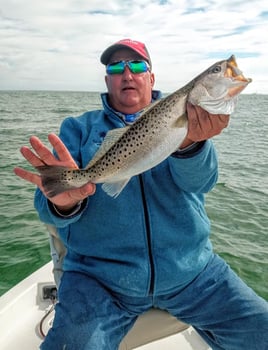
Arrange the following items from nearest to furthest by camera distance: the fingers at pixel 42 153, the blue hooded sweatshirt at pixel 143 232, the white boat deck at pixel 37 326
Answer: the fingers at pixel 42 153 < the blue hooded sweatshirt at pixel 143 232 < the white boat deck at pixel 37 326

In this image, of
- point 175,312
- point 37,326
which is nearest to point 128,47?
point 175,312

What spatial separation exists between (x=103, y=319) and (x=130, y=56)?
7.48 feet

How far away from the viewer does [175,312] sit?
10.5 feet

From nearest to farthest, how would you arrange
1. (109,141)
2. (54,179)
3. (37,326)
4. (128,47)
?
(54,179) → (109,141) → (128,47) → (37,326)

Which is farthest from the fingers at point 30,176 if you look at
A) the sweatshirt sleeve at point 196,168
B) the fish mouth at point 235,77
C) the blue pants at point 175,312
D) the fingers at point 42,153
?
the fish mouth at point 235,77

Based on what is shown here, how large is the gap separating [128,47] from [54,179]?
1567 millimetres

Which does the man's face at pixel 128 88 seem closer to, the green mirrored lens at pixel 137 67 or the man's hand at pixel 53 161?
the green mirrored lens at pixel 137 67

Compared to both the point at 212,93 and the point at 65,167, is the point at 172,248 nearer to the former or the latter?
the point at 65,167

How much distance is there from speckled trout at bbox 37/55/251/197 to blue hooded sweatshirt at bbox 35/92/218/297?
1.22 ft

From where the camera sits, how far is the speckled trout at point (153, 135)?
2463 millimetres

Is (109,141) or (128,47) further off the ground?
(128,47)

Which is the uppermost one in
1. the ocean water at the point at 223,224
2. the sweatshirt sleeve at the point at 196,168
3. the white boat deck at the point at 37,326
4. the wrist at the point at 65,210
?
the sweatshirt sleeve at the point at 196,168

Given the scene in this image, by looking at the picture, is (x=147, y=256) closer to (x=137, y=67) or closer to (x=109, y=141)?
(x=109, y=141)

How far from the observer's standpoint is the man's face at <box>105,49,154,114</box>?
3521mm
